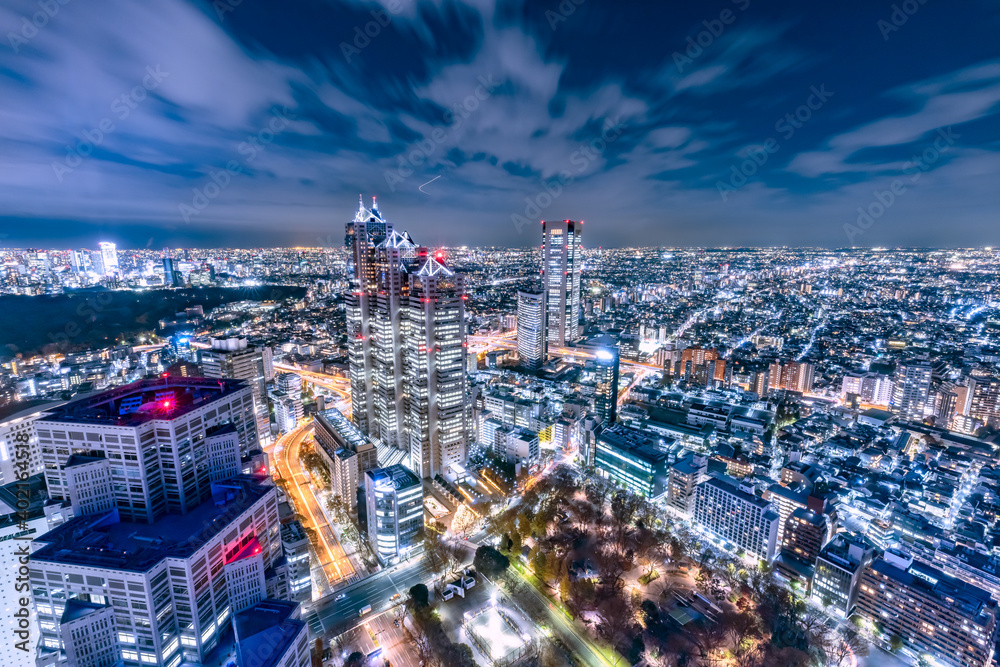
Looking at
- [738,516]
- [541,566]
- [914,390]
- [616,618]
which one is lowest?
[616,618]

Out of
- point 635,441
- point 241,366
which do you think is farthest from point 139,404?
point 635,441

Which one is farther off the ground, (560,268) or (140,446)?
(560,268)

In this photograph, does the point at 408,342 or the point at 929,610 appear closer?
the point at 929,610

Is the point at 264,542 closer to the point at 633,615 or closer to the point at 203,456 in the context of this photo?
the point at 203,456

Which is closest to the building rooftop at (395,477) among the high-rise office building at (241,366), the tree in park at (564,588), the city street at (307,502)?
the city street at (307,502)

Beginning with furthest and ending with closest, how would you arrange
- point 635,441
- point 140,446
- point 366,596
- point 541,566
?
1. point 635,441
2. point 541,566
3. point 366,596
4. point 140,446

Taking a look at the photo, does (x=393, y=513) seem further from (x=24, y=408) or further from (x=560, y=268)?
(x=560, y=268)
